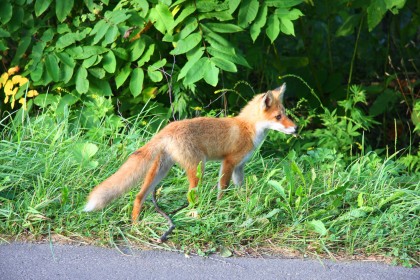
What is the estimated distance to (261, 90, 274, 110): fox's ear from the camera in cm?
660

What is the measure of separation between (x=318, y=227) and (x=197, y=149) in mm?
1226

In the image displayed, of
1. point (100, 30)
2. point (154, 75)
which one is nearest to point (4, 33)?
point (100, 30)

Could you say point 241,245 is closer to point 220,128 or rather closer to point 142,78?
point 220,128

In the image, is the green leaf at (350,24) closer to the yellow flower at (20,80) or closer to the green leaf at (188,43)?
the green leaf at (188,43)

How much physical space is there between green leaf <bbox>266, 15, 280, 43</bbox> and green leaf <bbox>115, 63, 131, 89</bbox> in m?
1.60

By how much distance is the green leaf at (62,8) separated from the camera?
7410 millimetres

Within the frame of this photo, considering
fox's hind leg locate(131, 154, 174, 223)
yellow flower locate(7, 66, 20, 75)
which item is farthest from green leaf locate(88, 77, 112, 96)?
fox's hind leg locate(131, 154, 174, 223)

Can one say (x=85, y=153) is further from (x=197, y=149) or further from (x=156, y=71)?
(x=156, y=71)

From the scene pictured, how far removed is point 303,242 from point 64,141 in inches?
100

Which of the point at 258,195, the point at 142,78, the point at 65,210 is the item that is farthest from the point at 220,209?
the point at 142,78

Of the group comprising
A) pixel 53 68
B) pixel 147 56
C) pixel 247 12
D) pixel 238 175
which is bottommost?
pixel 238 175

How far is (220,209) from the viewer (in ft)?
19.8

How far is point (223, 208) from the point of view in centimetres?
600

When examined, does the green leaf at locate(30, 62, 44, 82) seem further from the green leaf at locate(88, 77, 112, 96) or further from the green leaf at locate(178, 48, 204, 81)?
the green leaf at locate(178, 48, 204, 81)
